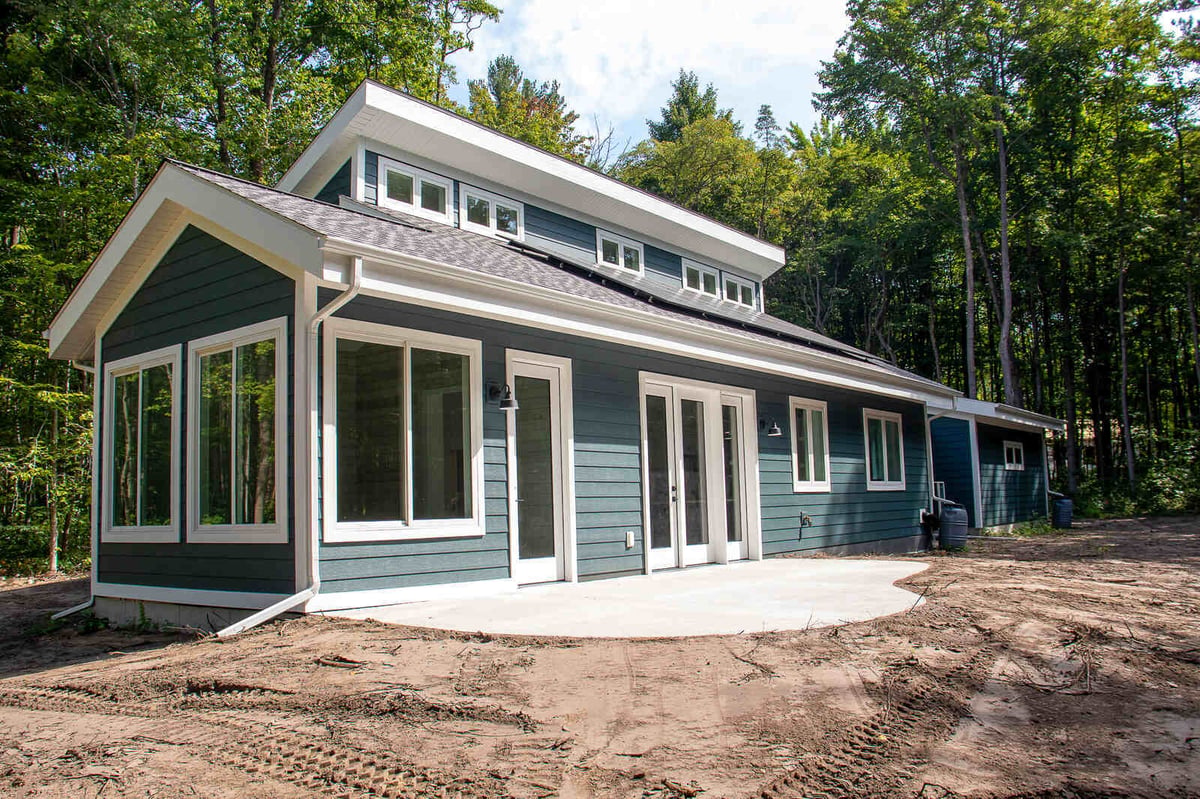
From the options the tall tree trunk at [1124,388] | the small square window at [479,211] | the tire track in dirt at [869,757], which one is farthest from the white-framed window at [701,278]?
the tall tree trunk at [1124,388]

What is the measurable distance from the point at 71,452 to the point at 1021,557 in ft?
43.1

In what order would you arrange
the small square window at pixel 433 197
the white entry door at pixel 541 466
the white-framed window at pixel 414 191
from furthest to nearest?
1. the small square window at pixel 433 197
2. the white-framed window at pixel 414 191
3. the white entry door at pixel 541 466

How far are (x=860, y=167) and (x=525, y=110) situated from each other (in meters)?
11.1

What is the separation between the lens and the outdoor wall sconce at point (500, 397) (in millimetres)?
6660

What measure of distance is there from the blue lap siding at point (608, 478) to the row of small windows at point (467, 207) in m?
2.87

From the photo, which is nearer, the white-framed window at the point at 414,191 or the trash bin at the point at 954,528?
the white-framed window at the point at 414,191

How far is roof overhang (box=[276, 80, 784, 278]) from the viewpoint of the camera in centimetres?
866

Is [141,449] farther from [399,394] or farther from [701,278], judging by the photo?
[701,278]

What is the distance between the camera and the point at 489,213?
988 cm

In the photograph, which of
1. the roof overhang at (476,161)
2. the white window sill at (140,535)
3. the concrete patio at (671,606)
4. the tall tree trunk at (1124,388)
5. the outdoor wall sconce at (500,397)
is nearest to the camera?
the concrete patio at (671,606)

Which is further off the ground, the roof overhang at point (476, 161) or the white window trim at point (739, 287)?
the roof overhang at point (476, 161)

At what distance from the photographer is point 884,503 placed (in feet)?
40.6

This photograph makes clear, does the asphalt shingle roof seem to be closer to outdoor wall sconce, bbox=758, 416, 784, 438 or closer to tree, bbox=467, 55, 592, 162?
outdoor wall sconce, bbox=758, 416, 784, 438

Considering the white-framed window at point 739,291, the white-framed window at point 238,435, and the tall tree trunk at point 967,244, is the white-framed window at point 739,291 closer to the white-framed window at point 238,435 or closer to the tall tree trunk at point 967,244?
the white-framed window at point 238,435
